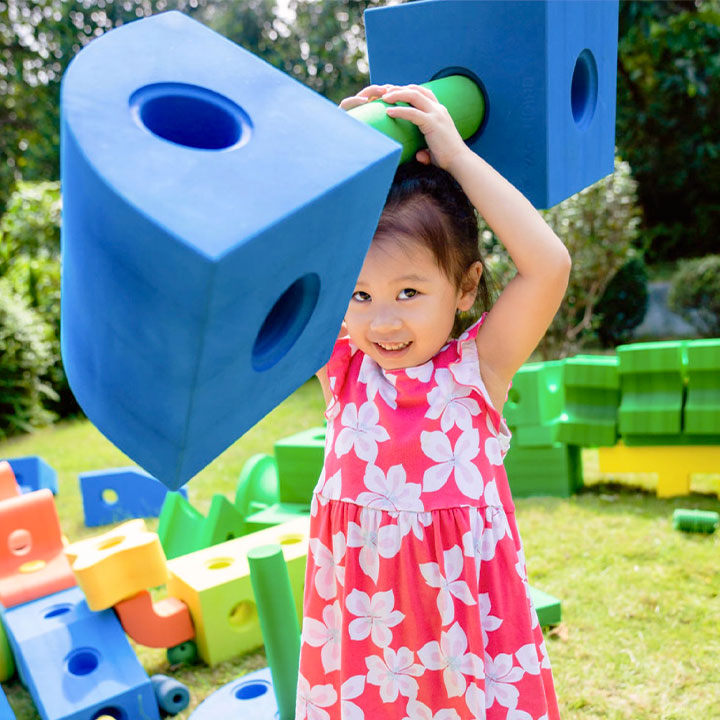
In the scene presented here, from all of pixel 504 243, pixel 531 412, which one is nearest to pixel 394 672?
pixel 504 243

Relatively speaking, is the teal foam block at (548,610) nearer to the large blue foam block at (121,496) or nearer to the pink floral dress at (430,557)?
the pink floral dress at (430,557)

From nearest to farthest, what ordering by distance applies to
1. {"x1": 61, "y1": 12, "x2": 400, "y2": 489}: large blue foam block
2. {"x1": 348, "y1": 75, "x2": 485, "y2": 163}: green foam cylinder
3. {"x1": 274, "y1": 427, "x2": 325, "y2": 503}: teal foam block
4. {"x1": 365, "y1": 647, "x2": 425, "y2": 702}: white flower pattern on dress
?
{"x1": 61, "y1": 12, "x2": 400, "y2": 489}: large blue foam block, {"x1": 348, "y1": 75, "x2": 485, "y2": 163}: green foam cylinder, {"x1": 365, "y1": 647, "x2": 425, "y2": 702}: white flower pattern on dress, {"x1": 274, "y1": 427, "x2": 325, "y2": 503}: teal foam block

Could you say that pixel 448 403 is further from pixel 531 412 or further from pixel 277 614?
pixel 531 412

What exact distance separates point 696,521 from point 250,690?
6.56ft

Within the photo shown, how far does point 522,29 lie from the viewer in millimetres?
1430

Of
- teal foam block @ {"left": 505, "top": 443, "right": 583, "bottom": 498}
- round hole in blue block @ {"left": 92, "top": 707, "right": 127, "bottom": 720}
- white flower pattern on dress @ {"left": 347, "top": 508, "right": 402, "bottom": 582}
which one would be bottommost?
round hole in blue block @ {"left": 92, "top": 707, "right": 127, "bottom": 720}

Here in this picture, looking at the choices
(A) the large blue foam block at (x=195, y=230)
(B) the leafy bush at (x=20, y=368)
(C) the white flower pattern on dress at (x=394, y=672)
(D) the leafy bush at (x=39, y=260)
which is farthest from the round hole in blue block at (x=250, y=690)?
(D) the leafy bush at (x=39, y=260)

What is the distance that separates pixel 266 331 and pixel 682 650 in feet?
6.93

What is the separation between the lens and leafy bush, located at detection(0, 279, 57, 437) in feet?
23.0

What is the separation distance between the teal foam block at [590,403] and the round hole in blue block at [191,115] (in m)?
3.26

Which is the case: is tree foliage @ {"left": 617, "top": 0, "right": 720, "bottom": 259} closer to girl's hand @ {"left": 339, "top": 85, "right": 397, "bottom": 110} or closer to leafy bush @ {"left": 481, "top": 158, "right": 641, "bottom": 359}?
leafy bush @ {"left": 481, "top": 158, "right": 641, "bottom": 359}

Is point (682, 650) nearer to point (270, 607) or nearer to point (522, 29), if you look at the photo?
point (270, 607)

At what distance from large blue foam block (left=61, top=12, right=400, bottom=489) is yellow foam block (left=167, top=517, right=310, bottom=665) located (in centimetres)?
176

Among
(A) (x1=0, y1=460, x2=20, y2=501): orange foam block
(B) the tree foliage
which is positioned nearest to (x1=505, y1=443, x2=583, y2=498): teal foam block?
(A) (x1=0, y1=460, x2=20, y2=501): orange foam block
